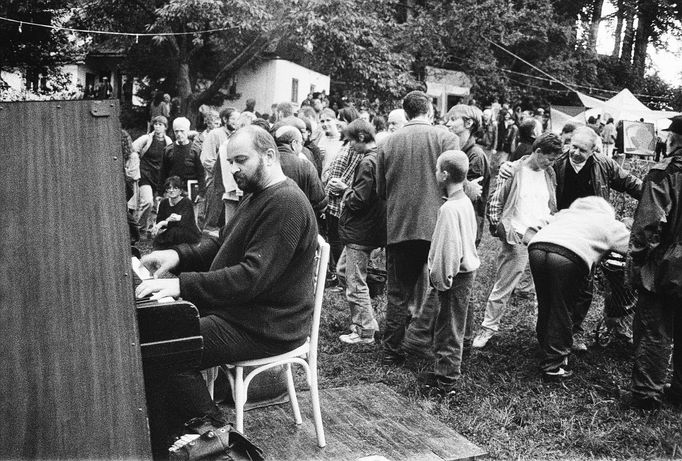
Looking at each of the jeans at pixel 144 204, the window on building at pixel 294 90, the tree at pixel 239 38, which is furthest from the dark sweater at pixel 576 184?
the window on building at pixel 294 90

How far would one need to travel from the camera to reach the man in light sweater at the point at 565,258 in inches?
183

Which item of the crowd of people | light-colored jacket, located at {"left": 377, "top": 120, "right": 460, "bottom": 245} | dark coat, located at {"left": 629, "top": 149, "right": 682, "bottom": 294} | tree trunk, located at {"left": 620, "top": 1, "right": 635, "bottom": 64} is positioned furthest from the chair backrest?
tree trunk, located at {"left": 620, "top": 1, "right": 635, "bottom": 64}

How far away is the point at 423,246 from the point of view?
5.07m

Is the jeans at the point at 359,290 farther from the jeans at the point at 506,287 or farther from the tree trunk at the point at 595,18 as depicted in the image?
the tree trunk at the point at 595,18

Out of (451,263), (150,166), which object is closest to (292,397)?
(451,263)

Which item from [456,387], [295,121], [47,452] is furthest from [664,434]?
[295,121]

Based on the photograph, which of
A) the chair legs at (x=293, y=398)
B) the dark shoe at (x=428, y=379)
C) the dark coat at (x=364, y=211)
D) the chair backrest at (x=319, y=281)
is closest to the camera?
the chair backrest at (x=319, y=281)

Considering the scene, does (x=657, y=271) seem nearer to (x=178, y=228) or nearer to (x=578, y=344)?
(x=578, y=344)

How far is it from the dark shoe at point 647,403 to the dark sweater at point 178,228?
14.3 ft

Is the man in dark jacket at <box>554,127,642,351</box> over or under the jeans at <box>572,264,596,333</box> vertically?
over

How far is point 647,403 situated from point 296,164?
3272 mm

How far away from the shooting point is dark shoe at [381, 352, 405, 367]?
16.8 ft

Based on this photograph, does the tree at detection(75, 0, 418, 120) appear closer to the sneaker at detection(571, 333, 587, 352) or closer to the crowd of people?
the crowd of people

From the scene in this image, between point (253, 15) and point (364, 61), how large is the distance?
485cm
